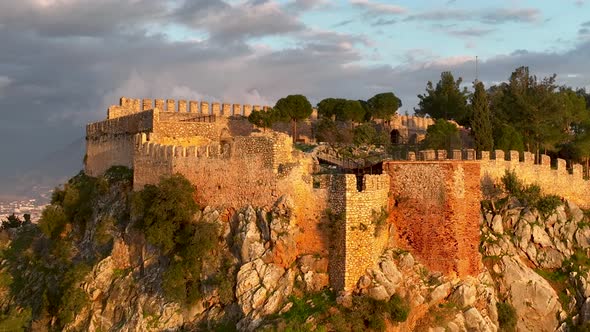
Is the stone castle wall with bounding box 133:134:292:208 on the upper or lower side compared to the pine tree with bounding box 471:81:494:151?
lower

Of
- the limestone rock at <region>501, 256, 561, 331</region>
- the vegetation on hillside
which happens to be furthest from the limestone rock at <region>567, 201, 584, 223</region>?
the vegetation on hillside

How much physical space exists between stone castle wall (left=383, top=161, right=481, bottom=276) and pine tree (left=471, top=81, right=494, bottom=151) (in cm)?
840

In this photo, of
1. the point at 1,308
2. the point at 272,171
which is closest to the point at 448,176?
the point at 272,171

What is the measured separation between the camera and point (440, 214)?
29.5 meters

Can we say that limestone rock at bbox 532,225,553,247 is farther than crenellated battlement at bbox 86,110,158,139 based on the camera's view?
No

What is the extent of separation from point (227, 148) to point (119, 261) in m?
8.54

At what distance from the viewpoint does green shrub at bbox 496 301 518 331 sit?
96.0ft

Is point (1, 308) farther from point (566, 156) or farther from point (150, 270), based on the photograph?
point (566, 156)

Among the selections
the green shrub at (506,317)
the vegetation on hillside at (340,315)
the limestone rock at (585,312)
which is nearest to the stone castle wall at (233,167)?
the vegetation on hillside at (340,315)

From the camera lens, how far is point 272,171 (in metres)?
29.9

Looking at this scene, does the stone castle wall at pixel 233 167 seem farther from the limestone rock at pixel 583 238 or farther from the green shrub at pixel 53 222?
the limestone rock at pixel 583 238

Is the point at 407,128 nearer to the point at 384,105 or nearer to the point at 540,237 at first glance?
the point at 384,105

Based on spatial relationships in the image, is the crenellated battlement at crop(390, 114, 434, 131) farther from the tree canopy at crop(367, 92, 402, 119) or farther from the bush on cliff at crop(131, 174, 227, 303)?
the bush on cliff at crop(131, 174, 227, 303)

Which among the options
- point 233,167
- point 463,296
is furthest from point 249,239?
point 463,296
